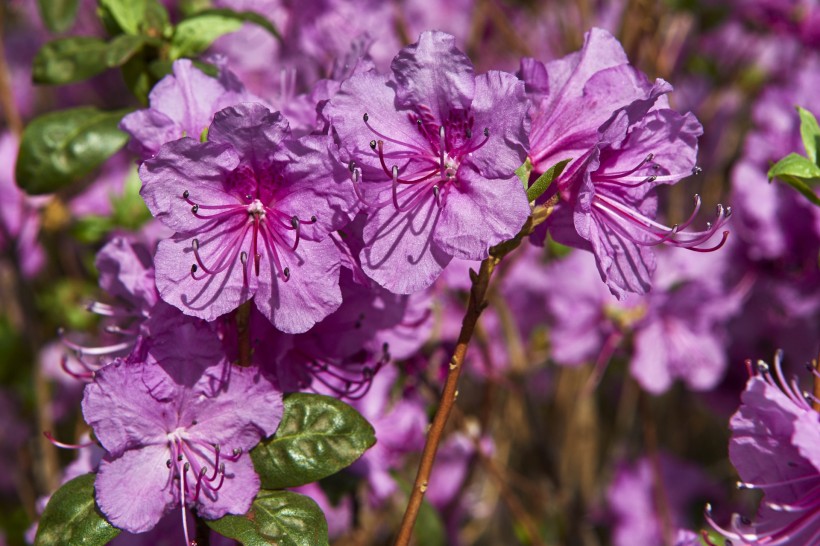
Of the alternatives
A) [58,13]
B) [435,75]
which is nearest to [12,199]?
[58,13]

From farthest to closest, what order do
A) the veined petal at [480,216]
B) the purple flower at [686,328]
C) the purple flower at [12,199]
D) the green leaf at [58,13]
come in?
the purple flower at [12,199] < the purple flower at [686,328] < the green leaf at [58,13] < the veined petal at [480,216]

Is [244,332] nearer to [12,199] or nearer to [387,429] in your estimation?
[387,429]

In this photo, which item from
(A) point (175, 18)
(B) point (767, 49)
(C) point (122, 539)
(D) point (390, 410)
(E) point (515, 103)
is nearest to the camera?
(E) point (515, 103)

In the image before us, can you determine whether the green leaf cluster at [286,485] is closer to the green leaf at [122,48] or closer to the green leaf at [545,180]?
the green leaf at [545,180]

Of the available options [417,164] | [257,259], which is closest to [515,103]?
[417,164]

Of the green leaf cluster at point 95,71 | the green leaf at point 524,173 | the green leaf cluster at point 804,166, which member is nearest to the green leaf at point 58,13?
the green leaf cluster at point 95,71

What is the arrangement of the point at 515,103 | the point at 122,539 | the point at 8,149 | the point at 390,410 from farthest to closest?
the point at 8,149 → the point at 390,410 → the point at 122,539 → the point at 515,103

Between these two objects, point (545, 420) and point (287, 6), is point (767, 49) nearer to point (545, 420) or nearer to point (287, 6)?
point (545, 420)

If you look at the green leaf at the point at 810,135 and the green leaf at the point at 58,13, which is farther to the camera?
the green leaf at the point at 58,13
